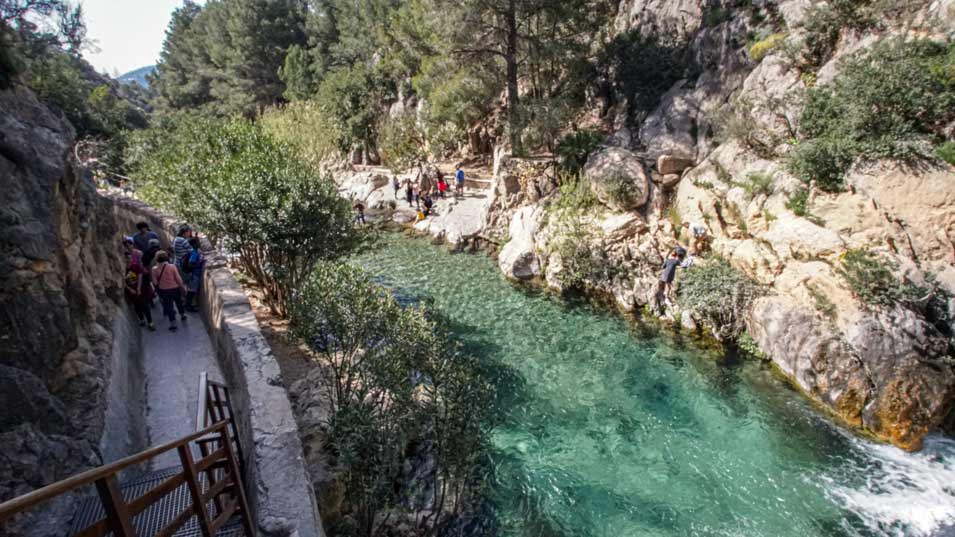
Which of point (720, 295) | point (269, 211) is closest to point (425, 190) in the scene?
point (269, 211)

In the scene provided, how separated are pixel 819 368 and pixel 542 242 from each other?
422 inches

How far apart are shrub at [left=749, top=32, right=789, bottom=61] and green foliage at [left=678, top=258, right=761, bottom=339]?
33.4ft

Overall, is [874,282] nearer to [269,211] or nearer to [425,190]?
[269,211]

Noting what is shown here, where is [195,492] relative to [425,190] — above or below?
below

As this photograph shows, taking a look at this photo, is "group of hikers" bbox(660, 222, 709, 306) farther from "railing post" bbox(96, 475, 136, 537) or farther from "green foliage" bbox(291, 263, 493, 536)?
"railing post" bbox(96, 475, 136, 537)

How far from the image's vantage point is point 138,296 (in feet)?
33.6

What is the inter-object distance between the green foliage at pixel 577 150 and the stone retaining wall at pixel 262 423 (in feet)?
54.3

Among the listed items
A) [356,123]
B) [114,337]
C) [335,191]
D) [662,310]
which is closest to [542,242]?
[662,310]

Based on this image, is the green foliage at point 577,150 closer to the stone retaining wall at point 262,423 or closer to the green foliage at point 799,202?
the green foliage at point 799,202

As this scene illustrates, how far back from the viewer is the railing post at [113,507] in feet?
8.60

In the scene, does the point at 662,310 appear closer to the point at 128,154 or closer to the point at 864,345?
the point at 864,345

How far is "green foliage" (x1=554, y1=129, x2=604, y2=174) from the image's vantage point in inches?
878

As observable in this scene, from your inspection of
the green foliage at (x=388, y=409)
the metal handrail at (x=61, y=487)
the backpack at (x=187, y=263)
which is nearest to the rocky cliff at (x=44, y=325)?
the backpack at (x=187, y=263)

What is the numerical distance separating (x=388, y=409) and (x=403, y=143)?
3030 cm
